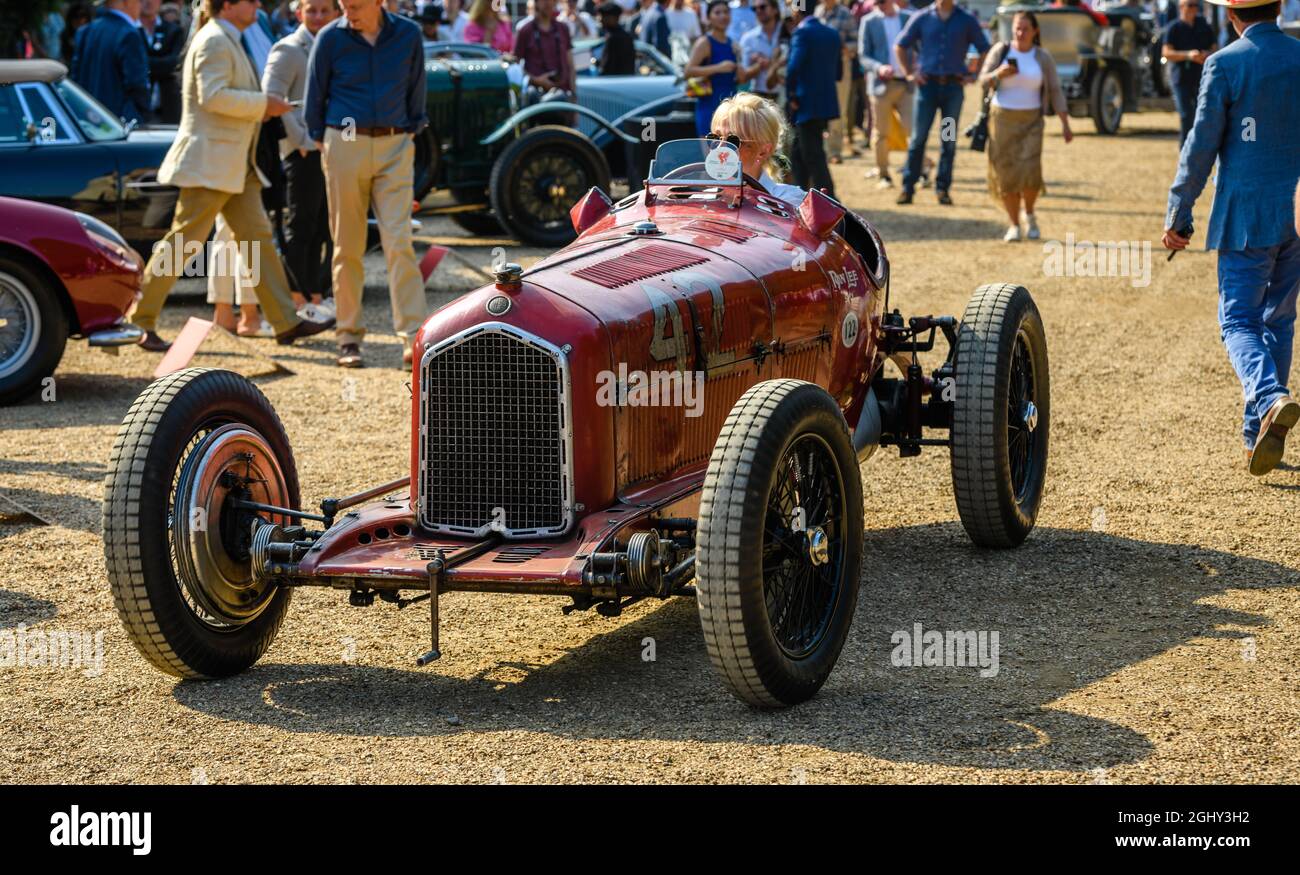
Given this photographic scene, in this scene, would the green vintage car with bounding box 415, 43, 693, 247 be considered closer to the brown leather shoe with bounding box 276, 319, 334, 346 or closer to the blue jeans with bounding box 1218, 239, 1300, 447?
the brown leather shoe with bounding box 276, 319, 334, 346

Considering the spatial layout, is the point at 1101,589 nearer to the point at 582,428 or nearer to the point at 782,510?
the point at 782,510

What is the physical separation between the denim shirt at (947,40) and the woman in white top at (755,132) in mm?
10061

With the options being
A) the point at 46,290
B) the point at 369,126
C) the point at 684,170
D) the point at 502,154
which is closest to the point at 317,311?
the point at 369,126

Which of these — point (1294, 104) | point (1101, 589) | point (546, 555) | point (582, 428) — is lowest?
point (1101, 589)

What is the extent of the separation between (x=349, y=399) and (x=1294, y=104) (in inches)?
196

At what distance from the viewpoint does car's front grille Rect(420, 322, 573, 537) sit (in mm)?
4965

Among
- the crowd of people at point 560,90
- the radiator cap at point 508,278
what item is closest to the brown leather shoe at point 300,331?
the crowd of people at point 560,90

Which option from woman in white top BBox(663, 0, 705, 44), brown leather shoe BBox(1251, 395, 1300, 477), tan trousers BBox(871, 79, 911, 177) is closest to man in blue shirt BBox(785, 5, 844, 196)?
tan trousers BBox(871, 79, 911, 177)

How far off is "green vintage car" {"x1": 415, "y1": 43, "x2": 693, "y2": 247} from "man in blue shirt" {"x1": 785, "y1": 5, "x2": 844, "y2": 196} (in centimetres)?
152

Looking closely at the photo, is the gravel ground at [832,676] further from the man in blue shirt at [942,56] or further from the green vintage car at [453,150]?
the man in blue shirt at [942,56]

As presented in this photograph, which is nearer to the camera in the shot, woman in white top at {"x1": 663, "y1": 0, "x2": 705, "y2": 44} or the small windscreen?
the small windscreen

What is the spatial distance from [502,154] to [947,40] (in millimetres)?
4661

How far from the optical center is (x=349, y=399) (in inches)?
364

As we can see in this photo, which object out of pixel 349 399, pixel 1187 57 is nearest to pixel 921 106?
pixel 1187 57
